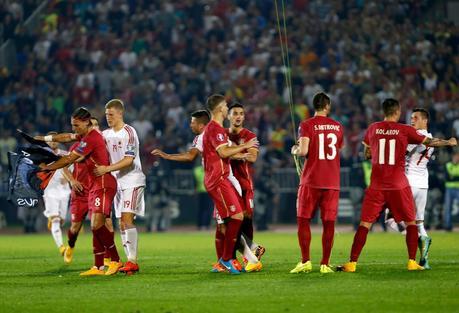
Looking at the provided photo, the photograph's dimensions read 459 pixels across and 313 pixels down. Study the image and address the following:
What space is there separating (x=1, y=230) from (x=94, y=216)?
1573cm

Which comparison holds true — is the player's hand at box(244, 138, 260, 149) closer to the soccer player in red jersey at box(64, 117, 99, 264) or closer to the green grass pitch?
the green grass pitch

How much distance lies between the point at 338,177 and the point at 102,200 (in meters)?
3.16

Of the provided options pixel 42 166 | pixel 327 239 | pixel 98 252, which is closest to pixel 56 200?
pixel 42 166

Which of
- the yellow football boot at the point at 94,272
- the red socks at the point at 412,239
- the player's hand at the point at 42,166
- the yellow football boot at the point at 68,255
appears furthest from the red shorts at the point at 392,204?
the yellow football boot at the point at 68,255

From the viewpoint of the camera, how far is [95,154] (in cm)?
1520

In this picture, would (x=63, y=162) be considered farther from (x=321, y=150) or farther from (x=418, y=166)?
(x=418, y=166)

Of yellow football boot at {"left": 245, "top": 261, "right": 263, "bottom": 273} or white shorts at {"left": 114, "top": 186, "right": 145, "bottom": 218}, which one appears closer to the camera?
yellow football boot at {"left": 245, "top": 261, "right": 263, "bottom": 273}

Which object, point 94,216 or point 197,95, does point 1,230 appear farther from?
point 94,216

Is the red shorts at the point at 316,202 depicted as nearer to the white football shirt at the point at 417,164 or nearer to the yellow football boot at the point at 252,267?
the yellow football boot at the point at 252,267

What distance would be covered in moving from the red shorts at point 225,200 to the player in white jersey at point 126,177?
3.73 feet

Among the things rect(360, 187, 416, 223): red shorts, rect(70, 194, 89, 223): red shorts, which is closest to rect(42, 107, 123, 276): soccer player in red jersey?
rect(70, 194, 89, 223): red shorts

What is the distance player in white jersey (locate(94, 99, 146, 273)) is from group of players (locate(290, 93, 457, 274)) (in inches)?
86.7

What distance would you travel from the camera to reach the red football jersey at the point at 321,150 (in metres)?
14.4

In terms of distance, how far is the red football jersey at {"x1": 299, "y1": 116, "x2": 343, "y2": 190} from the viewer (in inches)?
568
